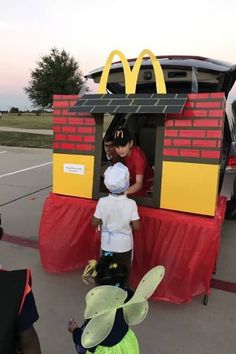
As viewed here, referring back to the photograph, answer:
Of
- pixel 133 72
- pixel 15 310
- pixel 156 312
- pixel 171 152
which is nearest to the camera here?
pixel 15 310

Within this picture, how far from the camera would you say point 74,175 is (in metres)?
3.70

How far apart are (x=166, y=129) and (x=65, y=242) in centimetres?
144

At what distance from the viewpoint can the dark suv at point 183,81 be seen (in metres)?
3.49

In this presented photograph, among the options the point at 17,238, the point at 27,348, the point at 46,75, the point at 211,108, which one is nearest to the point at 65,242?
the point at 17,238

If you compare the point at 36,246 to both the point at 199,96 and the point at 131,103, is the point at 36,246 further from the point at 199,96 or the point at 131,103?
the point at 199,96

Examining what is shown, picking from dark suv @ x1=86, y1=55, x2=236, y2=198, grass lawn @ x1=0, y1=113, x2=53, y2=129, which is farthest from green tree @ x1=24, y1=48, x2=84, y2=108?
dark suv @ x1=86, y1=55, x2=236, y2=198

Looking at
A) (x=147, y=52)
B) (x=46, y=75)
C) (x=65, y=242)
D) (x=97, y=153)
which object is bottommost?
(x=65, y=242)

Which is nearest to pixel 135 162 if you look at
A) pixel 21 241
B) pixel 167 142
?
pixel 167 142

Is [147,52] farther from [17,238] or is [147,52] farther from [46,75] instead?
[46,75]

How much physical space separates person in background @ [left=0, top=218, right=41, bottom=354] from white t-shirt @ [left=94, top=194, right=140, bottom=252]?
147 cm

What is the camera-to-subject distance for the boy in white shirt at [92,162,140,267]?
9.18ft

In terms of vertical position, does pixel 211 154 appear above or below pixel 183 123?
below

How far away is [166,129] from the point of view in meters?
3.22

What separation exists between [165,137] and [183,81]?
96 cm
